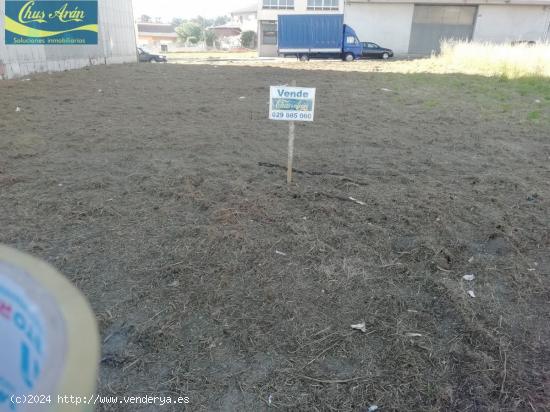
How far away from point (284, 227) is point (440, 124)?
17.6 ft

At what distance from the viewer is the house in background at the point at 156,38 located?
180ft

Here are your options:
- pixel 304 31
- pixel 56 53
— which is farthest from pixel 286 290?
pixel 304 31

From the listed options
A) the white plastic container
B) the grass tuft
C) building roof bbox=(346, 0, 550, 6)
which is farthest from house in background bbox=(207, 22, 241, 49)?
the white plastic container

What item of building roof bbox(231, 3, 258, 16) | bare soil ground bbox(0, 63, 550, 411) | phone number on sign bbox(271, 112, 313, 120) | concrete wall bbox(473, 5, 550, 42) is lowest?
bare soil ground bbox(0, 63, 550, 411)

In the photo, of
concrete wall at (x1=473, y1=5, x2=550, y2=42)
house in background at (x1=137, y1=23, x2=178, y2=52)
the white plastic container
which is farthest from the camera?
house in background at (x1=137, y1=23, x2=178, y2=52)

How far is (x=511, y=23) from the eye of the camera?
3391 cm

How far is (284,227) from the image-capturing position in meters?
3.69

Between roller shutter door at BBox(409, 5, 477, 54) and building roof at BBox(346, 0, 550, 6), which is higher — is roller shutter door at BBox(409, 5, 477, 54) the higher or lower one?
the lower one

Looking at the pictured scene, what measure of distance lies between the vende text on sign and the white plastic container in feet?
11.7

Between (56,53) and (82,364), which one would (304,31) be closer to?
(56,53)

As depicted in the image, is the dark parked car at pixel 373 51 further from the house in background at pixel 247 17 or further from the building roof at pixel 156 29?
the building roof at pixel 156 29

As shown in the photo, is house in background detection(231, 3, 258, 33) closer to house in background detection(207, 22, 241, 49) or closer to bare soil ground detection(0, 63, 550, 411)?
house in background detection(207, 22, 241, 49)

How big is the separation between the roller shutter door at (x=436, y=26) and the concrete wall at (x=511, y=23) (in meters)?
0.81

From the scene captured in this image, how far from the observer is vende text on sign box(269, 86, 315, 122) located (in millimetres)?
4270
